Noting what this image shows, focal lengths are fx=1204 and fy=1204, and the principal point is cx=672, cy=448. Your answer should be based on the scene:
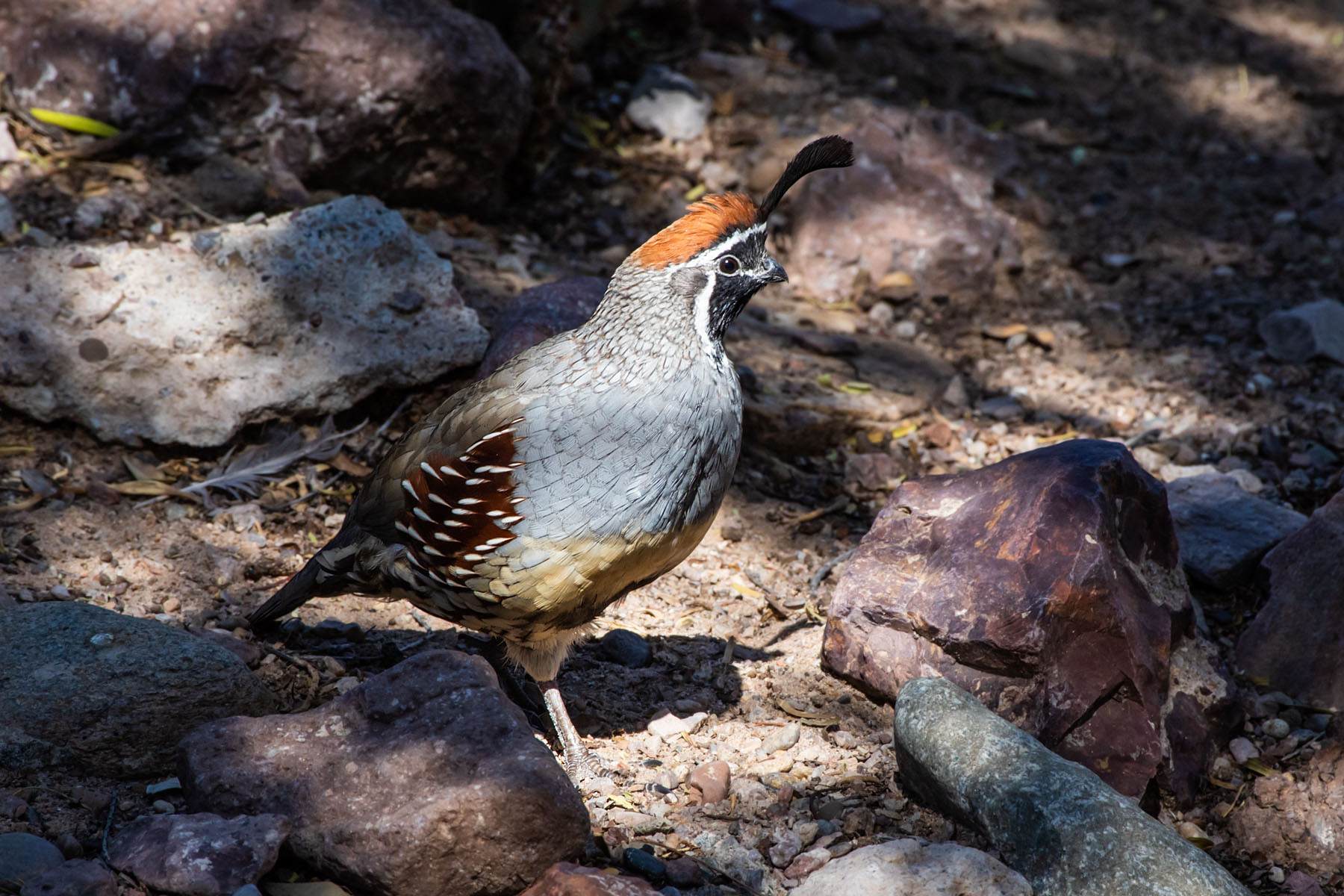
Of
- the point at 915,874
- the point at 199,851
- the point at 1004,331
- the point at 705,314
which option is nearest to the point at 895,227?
the point at 1004,331

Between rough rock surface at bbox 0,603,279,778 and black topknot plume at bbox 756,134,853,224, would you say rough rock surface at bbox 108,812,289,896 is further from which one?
black topknot plume at bbox 756,134,853,224

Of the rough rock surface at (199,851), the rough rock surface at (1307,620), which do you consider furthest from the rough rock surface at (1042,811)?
the rough rock surface at (199,851)

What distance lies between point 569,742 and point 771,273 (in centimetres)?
177

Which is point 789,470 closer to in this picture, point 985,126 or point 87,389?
point 87,389

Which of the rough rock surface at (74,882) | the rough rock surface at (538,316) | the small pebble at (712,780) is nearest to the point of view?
the rough rock surface at (74,882)

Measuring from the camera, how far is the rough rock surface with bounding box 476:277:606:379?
5.53m

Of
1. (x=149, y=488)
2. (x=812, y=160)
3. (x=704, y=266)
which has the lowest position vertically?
(x=149, y=488)

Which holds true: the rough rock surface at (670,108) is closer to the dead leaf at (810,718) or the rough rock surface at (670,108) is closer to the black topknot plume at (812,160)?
the black topknot plume at (812,160)

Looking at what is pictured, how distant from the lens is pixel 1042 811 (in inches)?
138

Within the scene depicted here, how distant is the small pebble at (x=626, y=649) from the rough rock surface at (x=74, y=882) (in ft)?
7.10

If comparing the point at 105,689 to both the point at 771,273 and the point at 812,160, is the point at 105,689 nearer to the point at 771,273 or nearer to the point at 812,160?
the point at 771,273

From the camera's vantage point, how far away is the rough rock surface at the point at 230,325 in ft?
17.1

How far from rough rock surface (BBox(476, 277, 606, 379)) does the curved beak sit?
1438 millimetres

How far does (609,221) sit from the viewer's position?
25.1 ft
